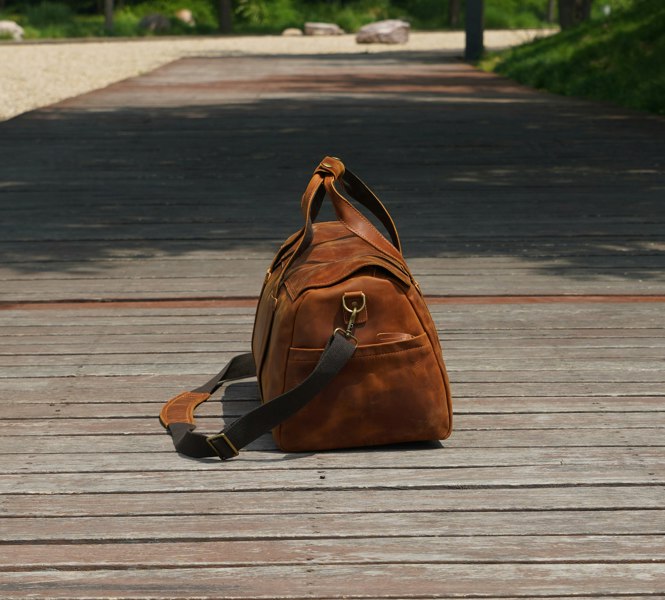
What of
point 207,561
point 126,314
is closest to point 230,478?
point 207,561

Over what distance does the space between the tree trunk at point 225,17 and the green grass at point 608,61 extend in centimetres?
2430

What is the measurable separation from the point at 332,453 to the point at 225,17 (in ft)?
143

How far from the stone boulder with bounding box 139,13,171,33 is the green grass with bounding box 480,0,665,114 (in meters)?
25.1

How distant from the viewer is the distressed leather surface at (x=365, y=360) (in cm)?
332

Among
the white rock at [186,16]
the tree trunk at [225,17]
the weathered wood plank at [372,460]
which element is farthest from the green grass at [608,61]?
the white rock at [186,16]

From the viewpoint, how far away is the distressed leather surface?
3.32 meters

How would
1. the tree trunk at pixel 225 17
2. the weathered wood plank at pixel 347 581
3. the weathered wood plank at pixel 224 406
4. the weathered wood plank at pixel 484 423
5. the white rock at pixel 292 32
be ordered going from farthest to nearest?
1. the tree trunk at pixel 225 17
2. the white rock at pixel 292 32
3. the weathered wood plank at pixel 224 406
4. the weathered wood plank at pixel 484 423
5. the weathered wood plank at pixel 347 581

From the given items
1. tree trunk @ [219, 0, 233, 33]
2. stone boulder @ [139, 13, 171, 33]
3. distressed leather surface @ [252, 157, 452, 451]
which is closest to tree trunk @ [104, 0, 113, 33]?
stone boulder @ [139, 13, 171, 33]

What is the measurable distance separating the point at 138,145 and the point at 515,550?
9137 millimetres

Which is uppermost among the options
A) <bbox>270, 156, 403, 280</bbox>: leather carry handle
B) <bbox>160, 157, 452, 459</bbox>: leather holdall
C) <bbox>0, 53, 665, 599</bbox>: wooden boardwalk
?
<bbox>270, 156, 403, 280</bbox>: leather carry handle

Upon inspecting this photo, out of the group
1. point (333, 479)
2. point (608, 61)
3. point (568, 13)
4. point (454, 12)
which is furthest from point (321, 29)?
point (333, 479)

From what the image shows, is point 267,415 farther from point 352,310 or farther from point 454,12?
point 454,12

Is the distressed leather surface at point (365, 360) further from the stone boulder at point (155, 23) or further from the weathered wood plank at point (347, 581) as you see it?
the stone boulder at point (155, 23)

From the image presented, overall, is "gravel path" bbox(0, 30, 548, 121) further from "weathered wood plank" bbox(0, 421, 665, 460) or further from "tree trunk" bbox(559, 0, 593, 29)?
"weathered wood plank" bbox(0, 421, 665, 460)
